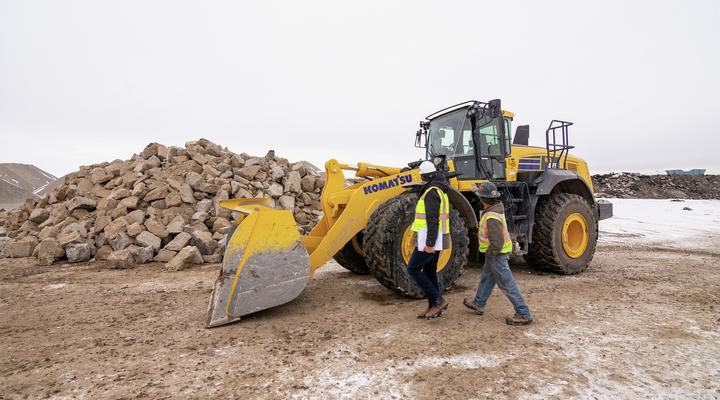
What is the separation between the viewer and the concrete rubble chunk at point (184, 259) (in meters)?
6.76

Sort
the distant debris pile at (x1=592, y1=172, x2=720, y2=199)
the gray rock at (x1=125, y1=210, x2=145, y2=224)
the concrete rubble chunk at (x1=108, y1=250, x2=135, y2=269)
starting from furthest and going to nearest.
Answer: the distant debris pile at (x1=592, y1=172, x2=720, y2=199) → the gray rock at (x1=125, y1=210, x2=145, y2=224) → the concrete rubble chunk at (x1=108, y1=250, x2=135, y2=269)

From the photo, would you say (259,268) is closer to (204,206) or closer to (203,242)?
(203,242)

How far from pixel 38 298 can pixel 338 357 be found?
451cm

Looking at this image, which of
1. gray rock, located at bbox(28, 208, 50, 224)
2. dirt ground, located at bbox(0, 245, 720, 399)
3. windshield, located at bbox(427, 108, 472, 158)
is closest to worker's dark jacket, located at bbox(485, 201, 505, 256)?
dirt ground, located at bbox(0, 245, 720, 399)

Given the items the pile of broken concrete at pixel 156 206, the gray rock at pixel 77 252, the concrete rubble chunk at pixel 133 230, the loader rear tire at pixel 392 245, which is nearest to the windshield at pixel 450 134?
the loader rear tire at pixel 392 245

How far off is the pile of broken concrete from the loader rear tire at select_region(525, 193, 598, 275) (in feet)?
17.3

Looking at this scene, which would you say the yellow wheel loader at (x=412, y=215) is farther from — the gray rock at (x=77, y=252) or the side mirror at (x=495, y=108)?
the gray rock at (x=77, y=252)

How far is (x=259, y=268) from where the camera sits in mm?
3863

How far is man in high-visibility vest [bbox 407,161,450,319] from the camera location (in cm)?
375

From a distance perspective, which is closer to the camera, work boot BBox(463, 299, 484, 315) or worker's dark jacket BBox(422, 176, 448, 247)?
worker's dark jacket BBox(422, 176, 448, 247)

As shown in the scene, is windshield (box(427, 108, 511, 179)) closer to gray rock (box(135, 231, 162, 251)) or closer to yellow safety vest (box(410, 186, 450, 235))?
yellow safety vest (box(410, 186, 450, 235))

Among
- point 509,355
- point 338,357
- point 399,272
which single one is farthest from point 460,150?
point 338,357

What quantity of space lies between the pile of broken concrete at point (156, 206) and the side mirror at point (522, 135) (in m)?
5.15

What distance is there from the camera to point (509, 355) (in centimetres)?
311
